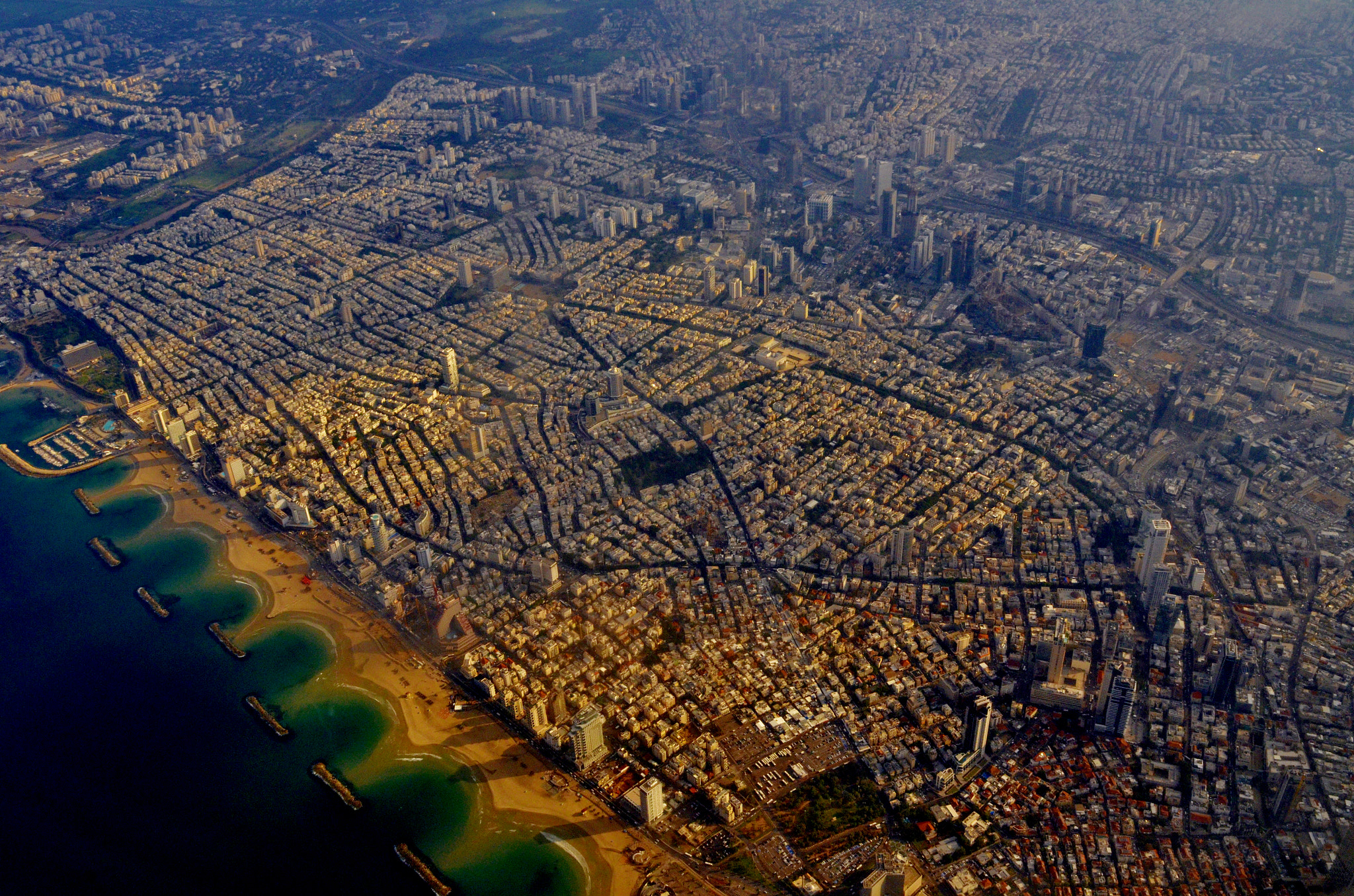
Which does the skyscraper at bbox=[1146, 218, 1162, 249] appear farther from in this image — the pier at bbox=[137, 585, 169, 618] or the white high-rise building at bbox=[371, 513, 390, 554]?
the pier at bbox=[137, 585, 169, 618]

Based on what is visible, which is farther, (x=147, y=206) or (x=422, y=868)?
(x=147, y=206)

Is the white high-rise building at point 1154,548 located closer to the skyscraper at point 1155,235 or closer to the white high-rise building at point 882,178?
the skyscraper at point 1155,235

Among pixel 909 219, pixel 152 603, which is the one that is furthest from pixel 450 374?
pixel 909 219

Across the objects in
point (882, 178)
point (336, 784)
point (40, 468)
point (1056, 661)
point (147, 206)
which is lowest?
point (336, 784)

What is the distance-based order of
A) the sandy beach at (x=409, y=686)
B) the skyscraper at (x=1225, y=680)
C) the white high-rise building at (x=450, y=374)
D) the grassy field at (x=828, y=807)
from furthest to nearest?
the white high-rise building at (x=450, y=374) → the skyscraper at (x=1225, y=680) → the sandy beach at (x=409, y=686) → the grassy field at (x=828, y=807)

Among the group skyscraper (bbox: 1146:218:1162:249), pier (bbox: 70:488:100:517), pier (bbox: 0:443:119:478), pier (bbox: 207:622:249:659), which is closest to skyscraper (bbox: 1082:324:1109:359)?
skyscraper (bbox: 1146:218:1162:249)

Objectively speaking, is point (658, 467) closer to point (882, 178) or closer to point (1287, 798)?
point (1287, 798)

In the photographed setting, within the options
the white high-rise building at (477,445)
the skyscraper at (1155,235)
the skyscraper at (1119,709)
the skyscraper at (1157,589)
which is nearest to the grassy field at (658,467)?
the white high-rise building at (477,445)
